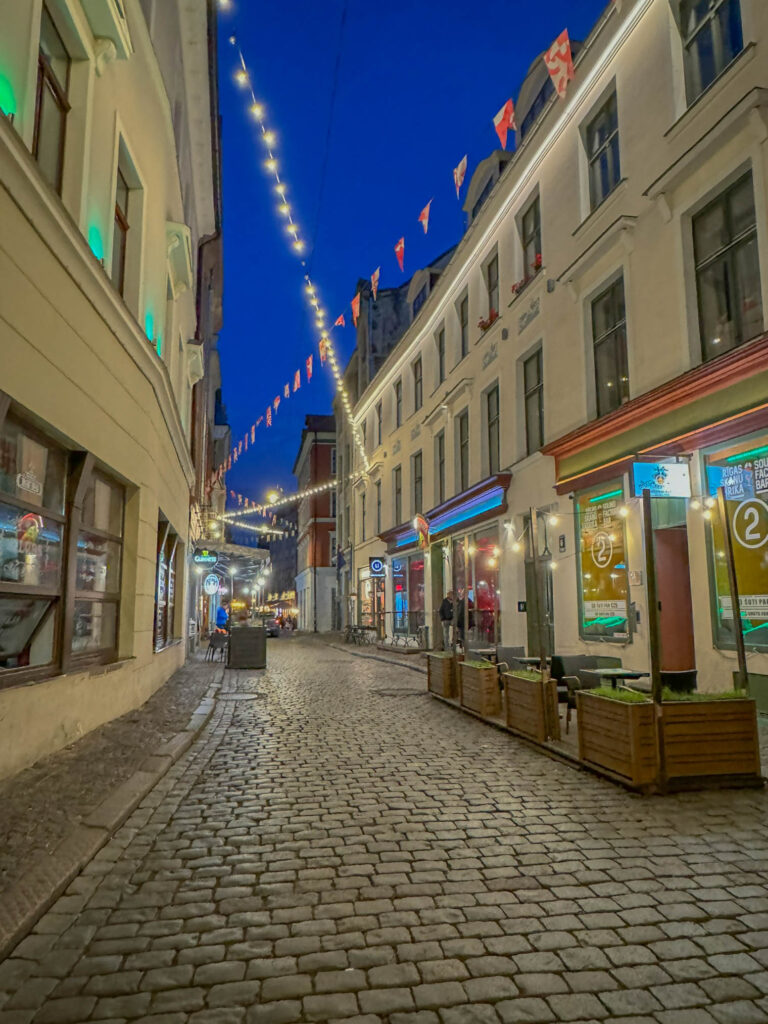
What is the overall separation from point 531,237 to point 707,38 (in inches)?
245

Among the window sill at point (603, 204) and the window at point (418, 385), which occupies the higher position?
the window at point (418, 385)

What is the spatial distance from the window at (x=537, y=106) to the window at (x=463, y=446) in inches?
294

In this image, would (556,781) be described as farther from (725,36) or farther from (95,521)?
(725,36)

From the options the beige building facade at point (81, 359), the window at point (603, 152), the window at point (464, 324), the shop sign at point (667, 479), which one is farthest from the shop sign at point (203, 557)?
the shop sign at point (667, 479)

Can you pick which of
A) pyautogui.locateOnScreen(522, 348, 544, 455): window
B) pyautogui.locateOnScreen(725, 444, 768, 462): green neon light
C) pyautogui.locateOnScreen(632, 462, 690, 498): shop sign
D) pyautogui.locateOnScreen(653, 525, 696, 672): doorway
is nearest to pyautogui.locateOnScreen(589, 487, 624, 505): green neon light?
pyautogui.locateOnScreen(653, 525, 696, 672): doorway

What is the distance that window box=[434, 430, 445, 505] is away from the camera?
22516 mm

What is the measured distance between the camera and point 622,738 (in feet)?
18.7

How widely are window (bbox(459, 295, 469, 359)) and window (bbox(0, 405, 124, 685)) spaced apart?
13.8m

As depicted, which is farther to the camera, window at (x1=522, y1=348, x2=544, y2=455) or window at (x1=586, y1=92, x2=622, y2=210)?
window at (x1=522, y1=348, x2=544, y2=455)

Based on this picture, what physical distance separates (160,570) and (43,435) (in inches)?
296

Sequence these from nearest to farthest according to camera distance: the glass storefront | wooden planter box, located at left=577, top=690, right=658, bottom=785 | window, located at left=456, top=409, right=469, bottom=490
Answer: wooden planter box, located at left=577, top=690, right=658, bottom=785 < the glass storefront < window, located at left=456, top=409, right=469, bottom=490

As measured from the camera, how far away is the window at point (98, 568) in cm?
816

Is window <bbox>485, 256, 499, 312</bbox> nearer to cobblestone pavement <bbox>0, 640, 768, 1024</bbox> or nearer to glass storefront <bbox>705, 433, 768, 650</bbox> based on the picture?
glass storefront <bbox>705, 433, 768, 650</bbox>

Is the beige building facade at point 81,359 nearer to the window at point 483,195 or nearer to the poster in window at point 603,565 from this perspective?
the poster in window at point 603,565
